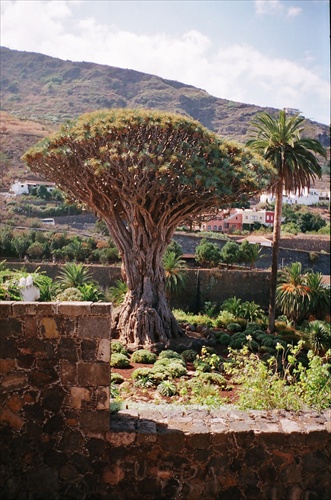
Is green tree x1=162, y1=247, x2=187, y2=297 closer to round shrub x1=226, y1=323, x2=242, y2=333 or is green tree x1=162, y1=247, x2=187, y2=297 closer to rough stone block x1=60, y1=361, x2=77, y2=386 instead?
round shrub x1=226, y1=323, x2=242, y2=333

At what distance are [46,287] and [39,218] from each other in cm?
1939

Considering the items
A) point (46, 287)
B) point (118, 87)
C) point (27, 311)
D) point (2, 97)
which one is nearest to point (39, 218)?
point (46, 287)

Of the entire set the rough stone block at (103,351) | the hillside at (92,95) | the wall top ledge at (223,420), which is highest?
the hillside at (92,95)

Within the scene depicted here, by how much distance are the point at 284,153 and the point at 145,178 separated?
6.36 metres

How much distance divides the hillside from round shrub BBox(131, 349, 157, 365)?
39.0 metres

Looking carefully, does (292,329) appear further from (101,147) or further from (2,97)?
(2,97)

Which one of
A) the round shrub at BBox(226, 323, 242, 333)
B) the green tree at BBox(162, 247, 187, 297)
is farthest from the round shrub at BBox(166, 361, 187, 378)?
the green tree at BBox(162, 247, 187, 297)

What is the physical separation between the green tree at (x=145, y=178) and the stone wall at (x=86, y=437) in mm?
10520

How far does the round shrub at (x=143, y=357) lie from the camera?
1434cm

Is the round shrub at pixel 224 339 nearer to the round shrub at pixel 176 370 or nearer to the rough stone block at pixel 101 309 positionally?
the round shrub at pixel 176 370

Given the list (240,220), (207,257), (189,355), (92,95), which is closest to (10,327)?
(189,355)

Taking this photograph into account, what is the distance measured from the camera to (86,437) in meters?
4.81

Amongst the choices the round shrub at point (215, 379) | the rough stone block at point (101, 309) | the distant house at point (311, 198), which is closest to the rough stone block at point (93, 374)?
the rough stone block at point (101, 309)

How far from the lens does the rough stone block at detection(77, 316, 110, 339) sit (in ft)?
15.5
